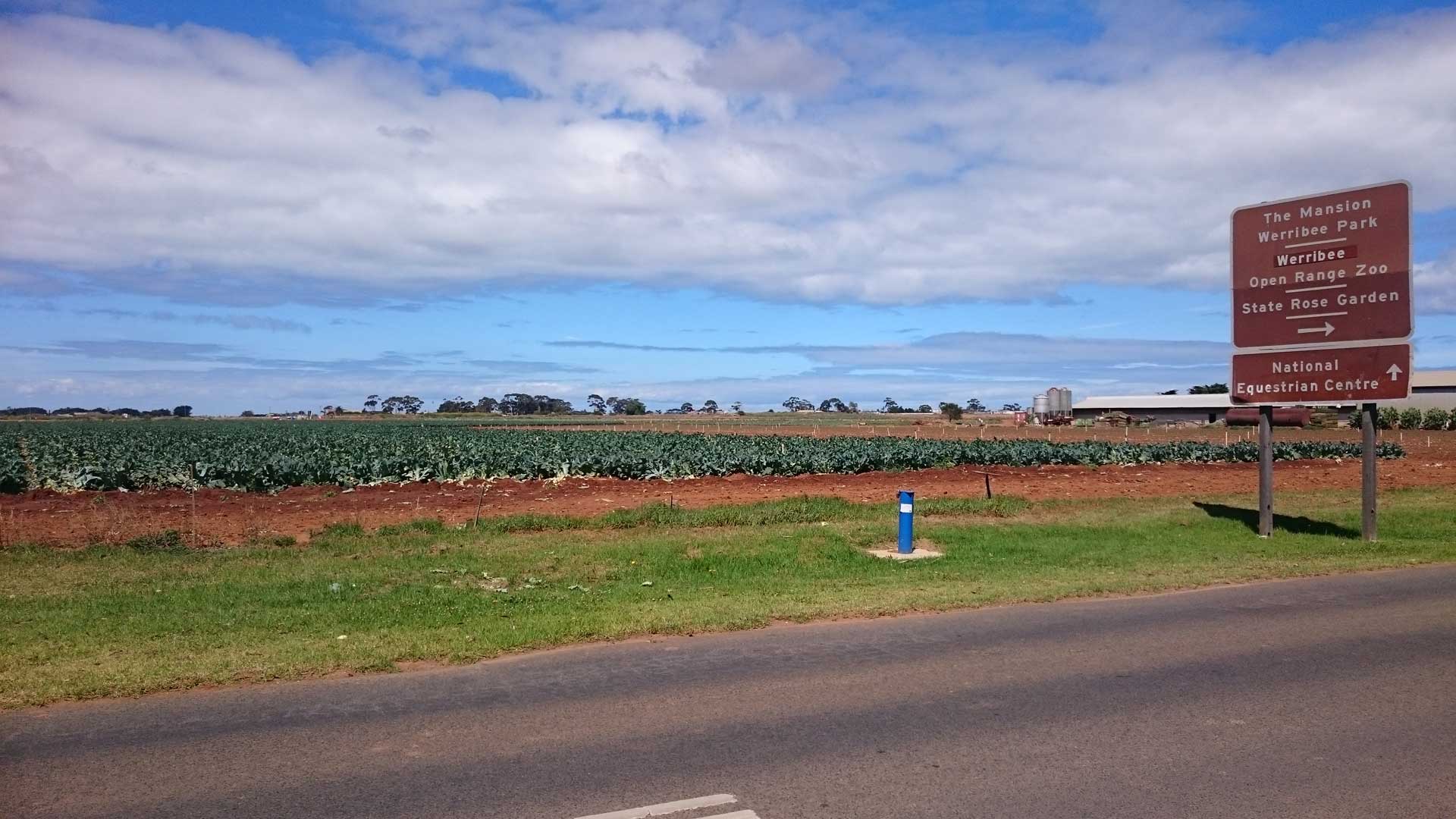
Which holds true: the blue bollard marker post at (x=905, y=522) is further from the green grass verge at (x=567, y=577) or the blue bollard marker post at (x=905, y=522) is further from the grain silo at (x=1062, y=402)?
the grain silo at (x=1062, y=402)

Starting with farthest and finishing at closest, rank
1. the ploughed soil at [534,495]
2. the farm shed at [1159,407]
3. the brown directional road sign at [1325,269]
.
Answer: the farm shed at [1159,407] < the ploughed soil at [534,495] < the brown directional road sign at [1325,269]

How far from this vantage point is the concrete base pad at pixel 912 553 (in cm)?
1523

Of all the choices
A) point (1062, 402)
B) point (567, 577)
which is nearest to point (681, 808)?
point (567, 577)

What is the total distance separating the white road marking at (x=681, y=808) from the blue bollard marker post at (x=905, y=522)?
9.96 metres

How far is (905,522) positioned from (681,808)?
1032 centimetres

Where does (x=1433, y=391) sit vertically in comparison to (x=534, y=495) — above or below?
above

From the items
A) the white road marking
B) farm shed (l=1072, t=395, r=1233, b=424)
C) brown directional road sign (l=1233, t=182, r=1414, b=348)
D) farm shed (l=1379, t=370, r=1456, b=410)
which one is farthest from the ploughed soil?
farm shed (l=1072, t=395, r=1233, b=424)

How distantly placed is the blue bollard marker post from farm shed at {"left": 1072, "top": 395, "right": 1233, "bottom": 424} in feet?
295

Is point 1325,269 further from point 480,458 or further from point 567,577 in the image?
point 480,458

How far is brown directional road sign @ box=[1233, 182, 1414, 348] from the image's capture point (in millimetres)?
16484

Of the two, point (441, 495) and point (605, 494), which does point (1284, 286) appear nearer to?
point (605, 494)

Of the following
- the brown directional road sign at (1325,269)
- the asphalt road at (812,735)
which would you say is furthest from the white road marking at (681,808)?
the brown directional road sign at (1325,269)

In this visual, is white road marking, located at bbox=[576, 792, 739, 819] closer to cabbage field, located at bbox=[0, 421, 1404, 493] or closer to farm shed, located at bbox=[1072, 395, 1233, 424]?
cabbage field, located at bbox=[0, 421, 1404, 493]

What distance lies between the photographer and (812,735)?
655 centimetres
